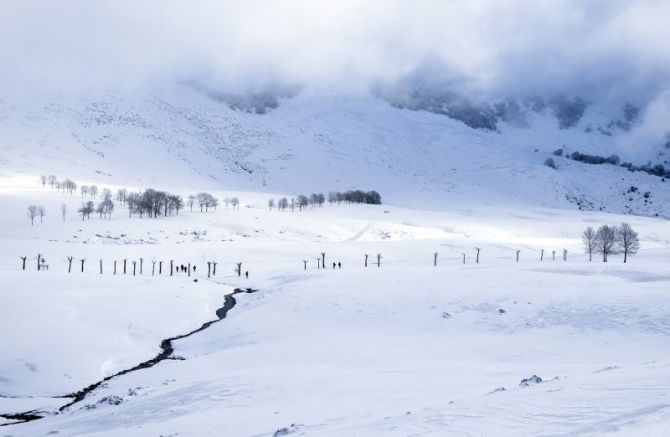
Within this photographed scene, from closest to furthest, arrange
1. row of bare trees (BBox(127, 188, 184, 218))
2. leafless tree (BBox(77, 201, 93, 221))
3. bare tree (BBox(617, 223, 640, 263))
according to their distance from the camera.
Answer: bare tree (BBox(617, 223, 640, 263)) < leafless tree (BBox(77, 201, 93, 221)) < row of bare trees (BBox(127, 188, 184, 218))

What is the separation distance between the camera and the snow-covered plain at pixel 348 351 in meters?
14.4

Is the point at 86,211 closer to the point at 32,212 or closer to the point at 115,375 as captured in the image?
the point at 32,212

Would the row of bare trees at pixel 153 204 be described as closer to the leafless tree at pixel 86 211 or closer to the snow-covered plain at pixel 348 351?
the leafless tree at pixel 86 211

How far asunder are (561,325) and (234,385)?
22.1 metres

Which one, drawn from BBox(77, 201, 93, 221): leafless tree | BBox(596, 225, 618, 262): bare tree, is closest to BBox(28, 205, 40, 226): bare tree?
BBox(77, 201, 93, 221): leafless tree

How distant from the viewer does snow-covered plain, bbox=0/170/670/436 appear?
1440 centimetres

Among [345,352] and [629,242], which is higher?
[629,242]

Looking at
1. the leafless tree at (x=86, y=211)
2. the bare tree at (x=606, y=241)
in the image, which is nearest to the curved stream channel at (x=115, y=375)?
the bare tree at (x=606, y=241)

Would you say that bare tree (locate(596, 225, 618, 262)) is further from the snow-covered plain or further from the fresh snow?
the fresh snow

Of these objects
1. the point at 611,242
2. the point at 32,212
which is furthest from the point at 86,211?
the point at 611,242

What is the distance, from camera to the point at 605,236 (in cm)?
8431

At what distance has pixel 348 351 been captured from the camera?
98.9 feet

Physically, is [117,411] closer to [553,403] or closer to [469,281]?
[553,403]

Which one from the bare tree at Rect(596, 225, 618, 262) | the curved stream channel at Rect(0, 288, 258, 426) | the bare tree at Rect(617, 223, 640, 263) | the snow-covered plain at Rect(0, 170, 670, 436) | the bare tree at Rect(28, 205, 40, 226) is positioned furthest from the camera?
the bare tree at Rect(28, 205, 40, 226)
